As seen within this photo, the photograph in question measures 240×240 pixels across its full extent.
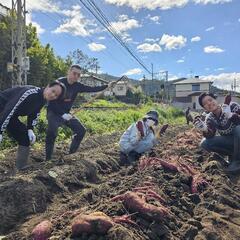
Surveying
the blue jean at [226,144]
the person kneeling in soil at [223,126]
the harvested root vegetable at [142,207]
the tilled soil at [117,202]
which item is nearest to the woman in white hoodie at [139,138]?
the tilled soil at [117,202]

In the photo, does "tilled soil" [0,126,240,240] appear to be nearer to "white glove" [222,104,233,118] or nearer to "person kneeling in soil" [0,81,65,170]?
"person kneeling in soil" [0,81,65,170]

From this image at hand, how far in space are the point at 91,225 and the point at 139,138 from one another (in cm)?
437

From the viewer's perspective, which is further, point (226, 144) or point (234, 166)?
point (226, 144)

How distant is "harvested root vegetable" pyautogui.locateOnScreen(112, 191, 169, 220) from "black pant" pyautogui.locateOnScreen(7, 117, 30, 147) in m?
3.25

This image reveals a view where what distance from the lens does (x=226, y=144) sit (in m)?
7.83

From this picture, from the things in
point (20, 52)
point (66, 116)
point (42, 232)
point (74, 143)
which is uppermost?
point (20, 52)

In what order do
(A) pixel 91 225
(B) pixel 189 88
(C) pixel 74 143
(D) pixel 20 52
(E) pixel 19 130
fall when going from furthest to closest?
(B) pixel 189 88, (D) pixel 20 52, (C) pixel 74 143, (E) pixel 19 130, (A) pixel 91 225

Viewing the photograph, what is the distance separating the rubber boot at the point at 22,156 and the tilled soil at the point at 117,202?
31 centimetres

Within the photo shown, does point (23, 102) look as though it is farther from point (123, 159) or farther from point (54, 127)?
point (123, 159)

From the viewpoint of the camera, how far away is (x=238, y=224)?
4539mm

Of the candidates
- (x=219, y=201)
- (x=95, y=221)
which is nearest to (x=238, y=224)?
(x=219, y=201)

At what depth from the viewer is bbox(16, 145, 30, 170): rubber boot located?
280 inches

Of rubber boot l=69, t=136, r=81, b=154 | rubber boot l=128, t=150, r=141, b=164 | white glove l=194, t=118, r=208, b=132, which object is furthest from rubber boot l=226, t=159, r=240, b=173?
rubber boot l=69, t=136, r=81, b=154

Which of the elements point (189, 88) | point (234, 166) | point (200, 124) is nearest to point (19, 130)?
point (200, 124)
